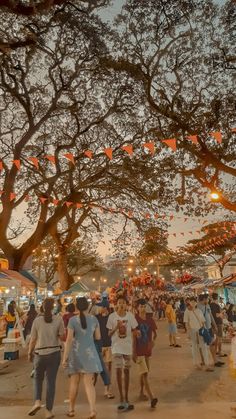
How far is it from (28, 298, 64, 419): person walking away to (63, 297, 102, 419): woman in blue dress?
0.30 m

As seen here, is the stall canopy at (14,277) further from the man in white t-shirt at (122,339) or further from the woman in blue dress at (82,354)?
the woman in blue dress at (82,354)

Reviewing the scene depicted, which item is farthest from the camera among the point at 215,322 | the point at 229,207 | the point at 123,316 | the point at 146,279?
the point at 146,279

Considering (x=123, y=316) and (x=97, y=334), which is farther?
(x=123, y=316)

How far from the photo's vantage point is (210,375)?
8750 millimetres

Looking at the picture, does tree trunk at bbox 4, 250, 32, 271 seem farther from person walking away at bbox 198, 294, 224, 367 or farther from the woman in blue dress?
the woman in blue dress

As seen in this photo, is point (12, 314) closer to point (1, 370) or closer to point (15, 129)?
point (1, 370)

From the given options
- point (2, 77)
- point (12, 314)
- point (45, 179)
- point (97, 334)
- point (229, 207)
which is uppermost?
point (2, 77)

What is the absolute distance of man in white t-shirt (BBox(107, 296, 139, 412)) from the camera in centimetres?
644

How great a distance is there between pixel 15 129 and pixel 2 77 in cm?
255

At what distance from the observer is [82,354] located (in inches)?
226

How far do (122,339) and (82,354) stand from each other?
104 centimetres

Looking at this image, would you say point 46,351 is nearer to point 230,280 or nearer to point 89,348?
point 89,348

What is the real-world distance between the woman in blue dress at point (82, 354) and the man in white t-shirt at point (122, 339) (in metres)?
0.71

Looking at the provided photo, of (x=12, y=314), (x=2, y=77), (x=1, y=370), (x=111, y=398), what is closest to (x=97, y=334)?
(x=111, y=398)
